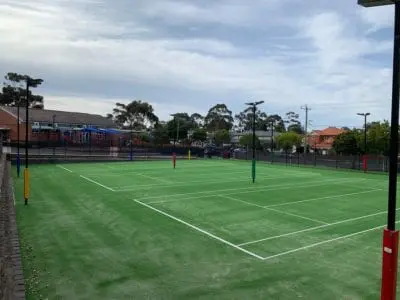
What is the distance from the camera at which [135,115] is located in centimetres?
11044

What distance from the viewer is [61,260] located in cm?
1020

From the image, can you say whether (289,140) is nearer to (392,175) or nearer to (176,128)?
(176,128)

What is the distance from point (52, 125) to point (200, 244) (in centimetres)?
6442

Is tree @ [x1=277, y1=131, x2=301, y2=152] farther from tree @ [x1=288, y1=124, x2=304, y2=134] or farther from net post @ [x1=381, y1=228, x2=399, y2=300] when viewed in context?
net post @ [x1=381, y1=228, x2=399, y2=300]

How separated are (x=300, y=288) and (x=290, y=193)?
14.8 m

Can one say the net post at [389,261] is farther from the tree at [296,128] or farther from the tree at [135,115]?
the tree at [296,128]

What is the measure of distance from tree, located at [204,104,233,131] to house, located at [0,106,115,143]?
57.6m

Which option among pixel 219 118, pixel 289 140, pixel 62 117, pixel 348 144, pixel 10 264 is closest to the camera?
pixel 10 264

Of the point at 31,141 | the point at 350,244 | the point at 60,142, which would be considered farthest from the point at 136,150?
the point at 350,244

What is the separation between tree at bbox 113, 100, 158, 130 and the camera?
108m

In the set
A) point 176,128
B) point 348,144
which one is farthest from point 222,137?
point 348,144

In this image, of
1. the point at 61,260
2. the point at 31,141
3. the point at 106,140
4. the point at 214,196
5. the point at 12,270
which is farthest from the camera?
the point at 106,140

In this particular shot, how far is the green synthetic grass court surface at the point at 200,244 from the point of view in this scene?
8.51m

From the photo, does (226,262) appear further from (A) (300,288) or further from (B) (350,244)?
(B) (350,244)
